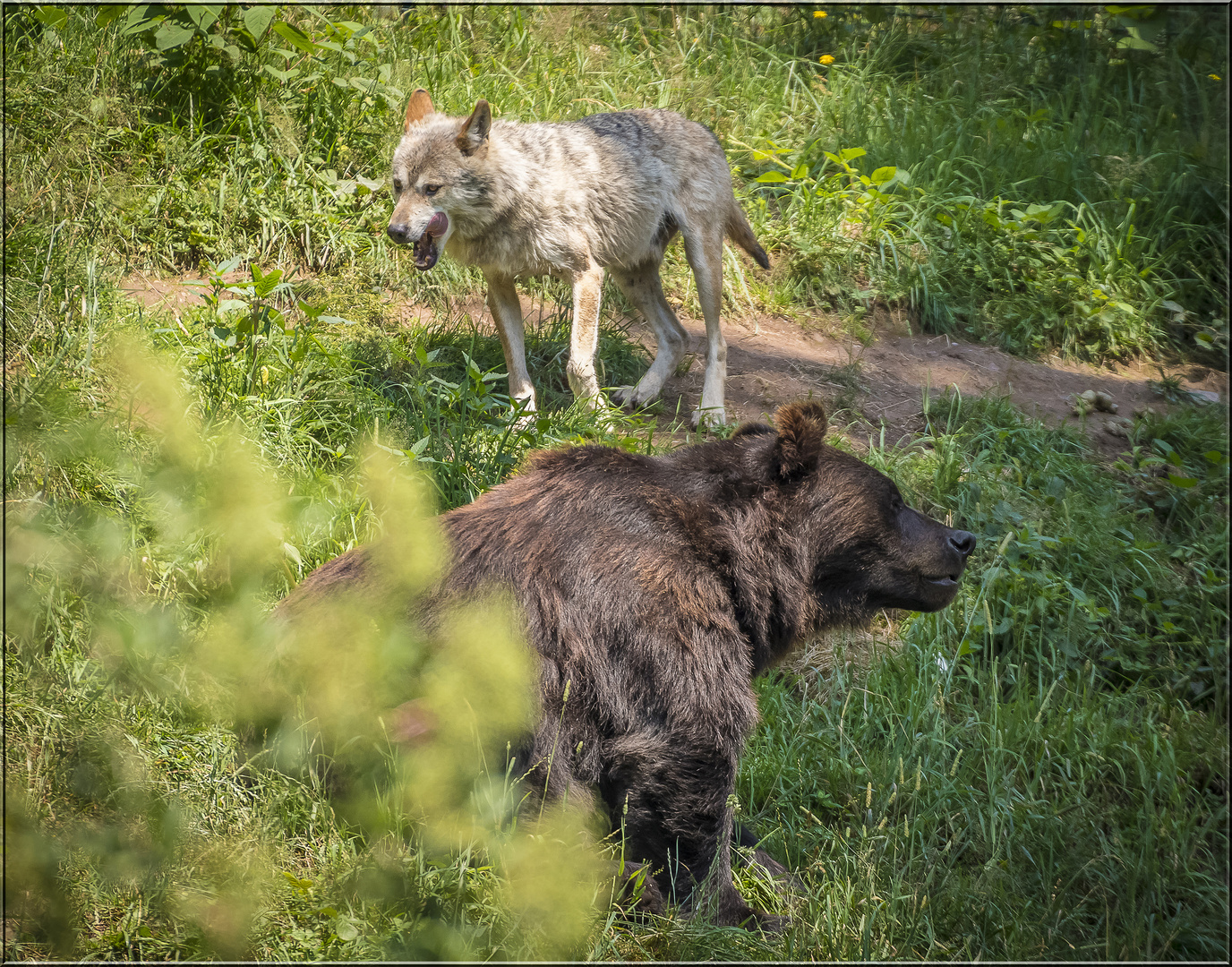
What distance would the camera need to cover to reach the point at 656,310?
7.45 metres

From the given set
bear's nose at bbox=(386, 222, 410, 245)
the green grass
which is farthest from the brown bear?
bear's nose at bbox=(386, 222, 410, 245)

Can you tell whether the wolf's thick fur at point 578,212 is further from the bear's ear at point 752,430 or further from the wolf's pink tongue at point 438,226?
the bear's ear at point 752,430

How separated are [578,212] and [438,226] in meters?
1.00

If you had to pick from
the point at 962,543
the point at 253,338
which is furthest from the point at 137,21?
the point at 962,543

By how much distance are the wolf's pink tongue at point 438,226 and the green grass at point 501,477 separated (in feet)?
2.19

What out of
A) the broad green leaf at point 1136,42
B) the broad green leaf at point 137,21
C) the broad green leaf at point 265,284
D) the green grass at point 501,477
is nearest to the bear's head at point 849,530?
the green grass at point 501,477

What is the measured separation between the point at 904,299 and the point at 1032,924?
6080mm

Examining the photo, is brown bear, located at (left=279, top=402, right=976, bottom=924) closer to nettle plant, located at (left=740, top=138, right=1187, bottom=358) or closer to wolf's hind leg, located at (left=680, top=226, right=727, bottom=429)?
wolf's hind leg, located at (left=680, top=226, right=727, bottom=429)

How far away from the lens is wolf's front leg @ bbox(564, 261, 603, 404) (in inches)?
251

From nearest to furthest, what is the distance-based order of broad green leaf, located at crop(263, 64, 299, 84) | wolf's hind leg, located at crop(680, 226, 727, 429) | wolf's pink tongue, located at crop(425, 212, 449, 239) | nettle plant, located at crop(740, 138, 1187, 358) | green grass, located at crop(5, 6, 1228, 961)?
1. green grass, located at crop(5, 6, 1228, 961)
2. wolf's pink tongue, located at crop(425, 212, 449, 239)
3. broad green leaf, located at crop(263, 64, 299, 84)
4. wolf's hind leg, located at crop(680, 226, 727, 429)
5. nettle plant, located at crop(740, 138, 1187, 358)

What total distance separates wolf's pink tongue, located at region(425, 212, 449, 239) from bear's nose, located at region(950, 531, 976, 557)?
3864 mm

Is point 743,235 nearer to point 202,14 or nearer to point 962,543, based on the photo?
point 202,14

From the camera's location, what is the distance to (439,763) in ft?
4.33

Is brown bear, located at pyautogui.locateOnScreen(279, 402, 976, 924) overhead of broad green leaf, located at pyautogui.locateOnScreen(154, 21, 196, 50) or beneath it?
beneath
